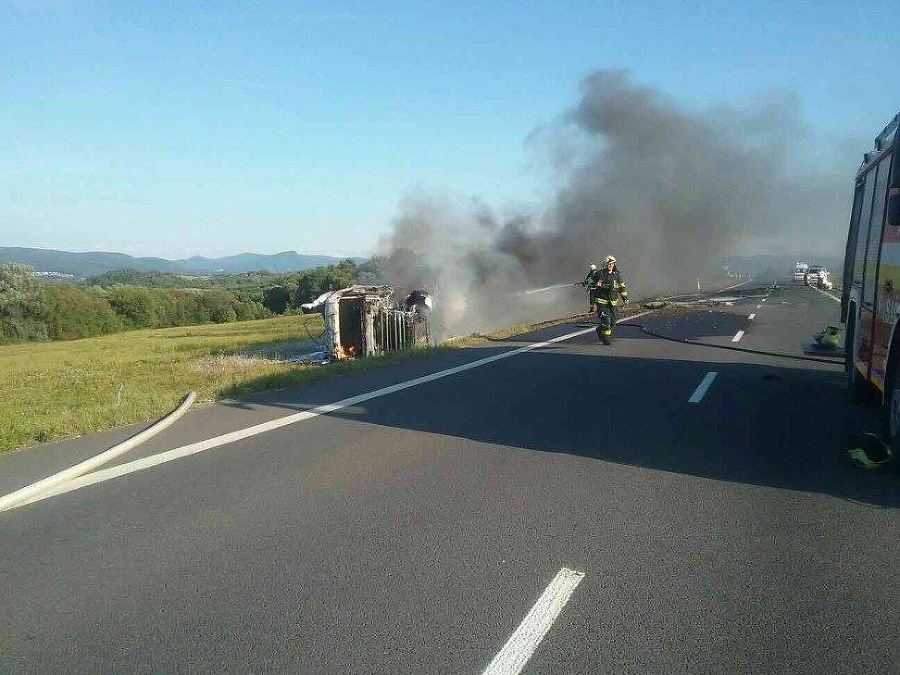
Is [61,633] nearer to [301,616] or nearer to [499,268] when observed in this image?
[301,616]

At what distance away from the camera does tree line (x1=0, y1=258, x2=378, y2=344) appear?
185 ft

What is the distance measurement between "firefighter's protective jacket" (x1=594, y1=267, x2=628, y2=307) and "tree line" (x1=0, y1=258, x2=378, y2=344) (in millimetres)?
28693

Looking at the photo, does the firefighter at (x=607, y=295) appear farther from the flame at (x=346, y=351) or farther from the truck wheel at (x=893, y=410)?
the truck wheel at (x=893, y=410)

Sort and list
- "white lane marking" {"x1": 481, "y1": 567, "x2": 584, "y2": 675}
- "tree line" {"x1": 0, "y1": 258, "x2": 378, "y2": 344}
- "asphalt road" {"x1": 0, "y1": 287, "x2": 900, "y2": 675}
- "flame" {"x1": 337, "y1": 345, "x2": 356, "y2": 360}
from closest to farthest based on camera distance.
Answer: "white lane marking" {"x1": 481, "y1": 567, "x2": 584, "y2": 675} < "asphalt road" {"x1": 0, "y1": 287, "x2": 900, "y2": 675} < "flame" {"x1": 337, "y1": 345, "x2": 356, "y2": 360} < "tree line" {"x1": 0, "y1": 258, "x2": 378, "y2": 344}

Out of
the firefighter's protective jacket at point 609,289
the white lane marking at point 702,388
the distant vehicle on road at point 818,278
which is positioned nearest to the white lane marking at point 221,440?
the white lane marking at point 702,388

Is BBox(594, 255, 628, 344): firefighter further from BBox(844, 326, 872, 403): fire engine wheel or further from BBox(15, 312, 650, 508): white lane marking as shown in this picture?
BBox(844, 326, 872, 403): fire engine wheel

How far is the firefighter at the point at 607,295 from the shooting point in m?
14.6

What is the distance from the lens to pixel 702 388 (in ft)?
31.5

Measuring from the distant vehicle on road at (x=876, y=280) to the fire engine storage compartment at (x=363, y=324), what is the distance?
37.0 ft

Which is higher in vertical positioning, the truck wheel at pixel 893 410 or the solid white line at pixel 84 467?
the truck wheel at pixel 893 410

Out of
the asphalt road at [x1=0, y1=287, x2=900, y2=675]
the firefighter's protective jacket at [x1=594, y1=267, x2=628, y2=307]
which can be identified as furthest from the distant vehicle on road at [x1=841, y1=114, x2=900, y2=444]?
the firefighter's protective jacket at [x1=594, y1=267, x2=628, y2=307]

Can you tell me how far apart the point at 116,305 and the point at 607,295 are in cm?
7532

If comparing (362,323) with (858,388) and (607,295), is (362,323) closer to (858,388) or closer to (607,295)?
(607,295)

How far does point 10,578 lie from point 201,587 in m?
1.11
